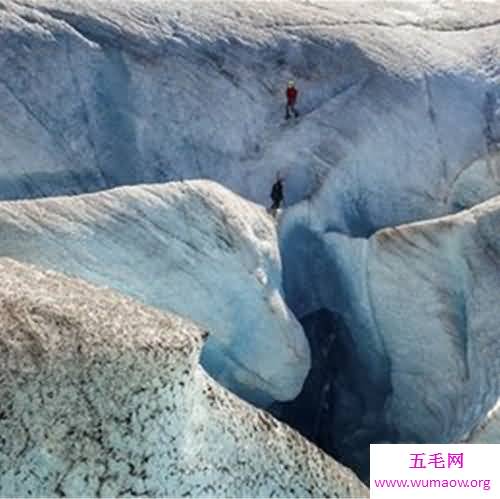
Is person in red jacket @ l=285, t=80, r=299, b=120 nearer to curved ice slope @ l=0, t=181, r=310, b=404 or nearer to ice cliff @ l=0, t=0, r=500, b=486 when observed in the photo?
ice cliff @ l=0, t=0, r=500, b=486

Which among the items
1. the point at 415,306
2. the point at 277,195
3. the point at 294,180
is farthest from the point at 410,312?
the point at 294,180

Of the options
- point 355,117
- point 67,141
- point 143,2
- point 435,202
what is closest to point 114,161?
point 67,141

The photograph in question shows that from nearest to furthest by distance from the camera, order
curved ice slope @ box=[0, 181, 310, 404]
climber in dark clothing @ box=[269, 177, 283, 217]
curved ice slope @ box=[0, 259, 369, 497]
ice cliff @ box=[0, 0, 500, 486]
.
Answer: curved ice slope @ box=[0, 259, 369, 497] → curved ice slope @ box=[0, 181, 310, 404] → ice cliff @ box=[0, 0, 500, 486] → climber in dark clothing @ box=[269, 177, 283, 217]

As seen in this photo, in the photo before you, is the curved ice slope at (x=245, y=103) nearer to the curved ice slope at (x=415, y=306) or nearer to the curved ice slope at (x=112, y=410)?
the curved ice slope at (x=415, y=306)

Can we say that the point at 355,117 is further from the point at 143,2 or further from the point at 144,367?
the point at 144,367

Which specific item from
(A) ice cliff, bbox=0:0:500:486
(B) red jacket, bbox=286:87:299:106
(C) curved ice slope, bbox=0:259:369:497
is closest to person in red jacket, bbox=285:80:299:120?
(B) red jacket, bbox=286:87:299:106

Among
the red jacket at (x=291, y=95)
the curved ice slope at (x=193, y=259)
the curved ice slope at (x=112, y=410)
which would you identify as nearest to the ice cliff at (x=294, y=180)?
the curved ice slope at (x=193, y=259)
